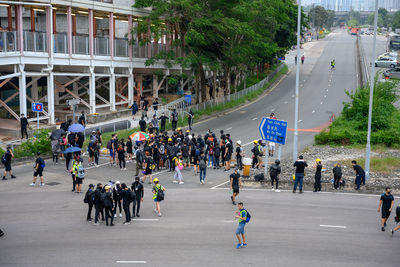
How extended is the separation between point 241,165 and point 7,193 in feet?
36.3

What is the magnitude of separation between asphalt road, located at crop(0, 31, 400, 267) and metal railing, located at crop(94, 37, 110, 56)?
14.5 m

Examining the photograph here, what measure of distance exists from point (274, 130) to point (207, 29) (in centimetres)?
1948

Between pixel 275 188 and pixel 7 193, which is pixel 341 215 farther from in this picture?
pixel 7 193

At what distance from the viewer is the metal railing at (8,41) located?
2986cm

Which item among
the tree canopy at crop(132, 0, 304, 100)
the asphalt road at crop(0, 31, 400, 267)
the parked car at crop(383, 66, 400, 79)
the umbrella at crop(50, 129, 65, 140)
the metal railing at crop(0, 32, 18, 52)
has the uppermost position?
the tree canopy at crop(132, 0, 304, 100)

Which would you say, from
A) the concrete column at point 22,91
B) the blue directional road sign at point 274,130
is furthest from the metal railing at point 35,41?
the blue directional road sign at point 274,130

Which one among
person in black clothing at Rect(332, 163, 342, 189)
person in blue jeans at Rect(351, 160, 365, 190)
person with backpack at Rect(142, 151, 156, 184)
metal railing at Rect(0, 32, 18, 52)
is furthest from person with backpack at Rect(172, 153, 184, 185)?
metal railing at Rect(0, 32, 18, 52)

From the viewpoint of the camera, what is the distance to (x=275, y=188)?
73.3 feet

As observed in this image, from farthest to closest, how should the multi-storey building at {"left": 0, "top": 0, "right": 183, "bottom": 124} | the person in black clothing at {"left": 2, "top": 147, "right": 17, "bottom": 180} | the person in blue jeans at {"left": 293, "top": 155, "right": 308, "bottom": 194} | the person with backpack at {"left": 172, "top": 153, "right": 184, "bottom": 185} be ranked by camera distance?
the multi-storey building at {"left": 0, "top": 0, "right": 183, "bottom": 124}, the person in black clothing at {"left": 2, "top": 147, "right": 17, "bottom": 180}, the person with backpack at {"left": 172, "top": 153, "right": 184, "bottom": 185}, the person in blue jeans at {"left": 293, "top": 155, "right": 308, "bottom": 194}

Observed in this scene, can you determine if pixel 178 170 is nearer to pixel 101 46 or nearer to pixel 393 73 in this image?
pixel 101 46

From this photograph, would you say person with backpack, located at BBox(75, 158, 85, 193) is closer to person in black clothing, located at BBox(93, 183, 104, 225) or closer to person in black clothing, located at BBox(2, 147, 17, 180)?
person in black clothing, located at BBox(93, 183, 104, 225)

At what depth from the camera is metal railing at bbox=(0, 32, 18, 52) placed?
2986cm

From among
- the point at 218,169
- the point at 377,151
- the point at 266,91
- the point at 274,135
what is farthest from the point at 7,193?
the point at 266,91

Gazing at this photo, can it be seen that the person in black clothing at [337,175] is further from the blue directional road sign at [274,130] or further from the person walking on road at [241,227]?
the person walking on road at [241,227]
